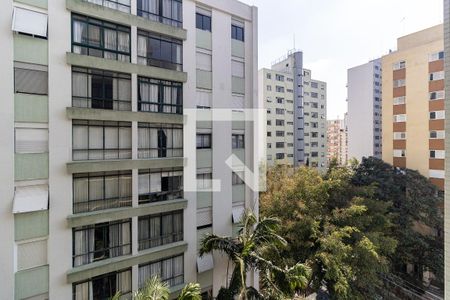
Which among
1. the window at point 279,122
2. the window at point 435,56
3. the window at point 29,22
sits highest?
the window at point 435,56

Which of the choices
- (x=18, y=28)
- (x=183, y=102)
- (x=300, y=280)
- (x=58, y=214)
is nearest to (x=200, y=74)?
(x=183, y=102)

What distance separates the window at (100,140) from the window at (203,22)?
17.2ft

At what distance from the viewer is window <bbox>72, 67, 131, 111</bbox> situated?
8.91 meters

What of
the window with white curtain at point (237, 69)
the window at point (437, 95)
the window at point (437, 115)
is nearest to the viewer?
the window with white curtain at point (237, 69)

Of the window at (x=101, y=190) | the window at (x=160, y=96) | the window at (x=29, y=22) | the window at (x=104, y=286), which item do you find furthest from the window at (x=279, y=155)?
the window at (x=29, y=22)

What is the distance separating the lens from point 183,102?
36.4 ft

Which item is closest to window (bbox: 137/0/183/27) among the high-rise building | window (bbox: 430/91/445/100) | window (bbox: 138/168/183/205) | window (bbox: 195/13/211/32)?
window (bbox: 195/13/211/32)

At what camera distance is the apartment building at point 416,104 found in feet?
72.7

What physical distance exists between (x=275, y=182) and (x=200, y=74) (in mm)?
9235

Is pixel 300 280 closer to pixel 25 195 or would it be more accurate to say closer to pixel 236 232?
pixel 236 232

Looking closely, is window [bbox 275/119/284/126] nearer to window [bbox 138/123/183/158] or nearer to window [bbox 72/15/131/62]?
window [bbox 138/123/183/158]

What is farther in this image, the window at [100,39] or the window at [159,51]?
the window at [159,51]

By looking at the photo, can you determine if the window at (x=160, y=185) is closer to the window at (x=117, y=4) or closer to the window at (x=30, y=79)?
the window at (x=30, y=79)

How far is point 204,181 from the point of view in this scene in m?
11.8
